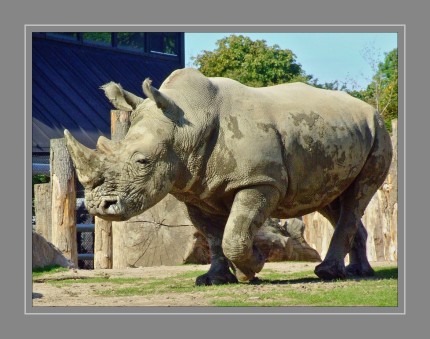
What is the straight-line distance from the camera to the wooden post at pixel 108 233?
1736 centimetres

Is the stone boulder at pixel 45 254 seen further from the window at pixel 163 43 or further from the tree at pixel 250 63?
the tree at pixel 250 63

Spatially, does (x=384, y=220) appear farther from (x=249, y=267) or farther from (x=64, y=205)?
(x=249, y=267)

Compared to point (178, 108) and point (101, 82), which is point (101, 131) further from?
point (178, 108)

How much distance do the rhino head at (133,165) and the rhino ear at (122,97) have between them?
0.42 metres

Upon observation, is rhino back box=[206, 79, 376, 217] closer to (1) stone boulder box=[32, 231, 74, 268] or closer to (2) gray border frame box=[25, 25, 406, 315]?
(2) gray border frame box=[25, 25, 406, 315]

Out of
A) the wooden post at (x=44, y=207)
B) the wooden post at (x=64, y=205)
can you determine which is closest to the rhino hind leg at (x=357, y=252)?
the wooden post at (x=64, y=205)

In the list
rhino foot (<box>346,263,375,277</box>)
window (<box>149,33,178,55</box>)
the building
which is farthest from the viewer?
the building

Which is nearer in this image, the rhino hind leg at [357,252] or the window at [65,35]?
the window at [65,35]

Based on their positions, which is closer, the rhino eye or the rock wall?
the rhino eye

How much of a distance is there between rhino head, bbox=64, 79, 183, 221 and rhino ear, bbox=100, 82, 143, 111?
42 centimetres

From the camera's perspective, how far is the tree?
15914 millimetres

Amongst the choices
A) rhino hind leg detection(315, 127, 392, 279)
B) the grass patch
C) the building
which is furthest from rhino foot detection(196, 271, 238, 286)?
the building

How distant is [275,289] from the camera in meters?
13.1

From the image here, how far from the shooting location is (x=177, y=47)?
1586cm
